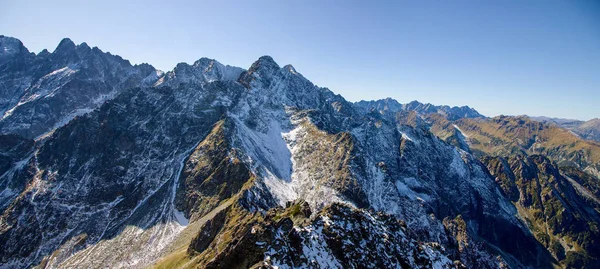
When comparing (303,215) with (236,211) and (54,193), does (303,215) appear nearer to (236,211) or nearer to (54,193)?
(236,211)

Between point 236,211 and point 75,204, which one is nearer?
point 236,211

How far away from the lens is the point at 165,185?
17550 centimetres

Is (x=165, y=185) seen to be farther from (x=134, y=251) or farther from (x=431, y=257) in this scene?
(x=431, y=257)

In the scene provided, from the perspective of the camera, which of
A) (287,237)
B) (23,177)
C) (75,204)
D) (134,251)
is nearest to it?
(287,237)

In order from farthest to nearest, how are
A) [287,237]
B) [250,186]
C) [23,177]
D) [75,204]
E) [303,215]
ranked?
[23,177] → [75,204] → [250,186] → [303,215] → [287,237]

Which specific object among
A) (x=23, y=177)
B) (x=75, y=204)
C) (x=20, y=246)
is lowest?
(x=20, y=246)

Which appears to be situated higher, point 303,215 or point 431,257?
point 303,215

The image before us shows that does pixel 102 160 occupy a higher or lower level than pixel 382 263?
higher

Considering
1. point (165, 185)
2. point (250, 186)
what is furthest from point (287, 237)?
point (165, 185)

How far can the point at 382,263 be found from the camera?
60.1 metres

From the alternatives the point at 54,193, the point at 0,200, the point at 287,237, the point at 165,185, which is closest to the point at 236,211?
the point at 287,237

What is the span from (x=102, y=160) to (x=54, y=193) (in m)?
31.1

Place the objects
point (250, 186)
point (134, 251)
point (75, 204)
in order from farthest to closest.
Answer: point (75, 204)
point (250, 186)
point (134, 251)

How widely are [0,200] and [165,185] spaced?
102 meters
